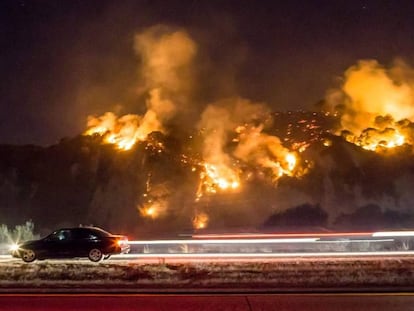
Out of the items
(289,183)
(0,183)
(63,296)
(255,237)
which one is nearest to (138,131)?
(0,183)

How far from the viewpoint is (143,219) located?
4256 centimetres

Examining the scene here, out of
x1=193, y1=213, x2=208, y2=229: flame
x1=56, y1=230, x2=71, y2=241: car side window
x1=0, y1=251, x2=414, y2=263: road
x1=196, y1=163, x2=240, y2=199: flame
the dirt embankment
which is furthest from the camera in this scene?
x1=196, y1=163, x2=240, y2=199: flame

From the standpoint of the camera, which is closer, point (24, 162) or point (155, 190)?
point (155, 190)

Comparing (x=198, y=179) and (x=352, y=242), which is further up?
(x=198, y=179)

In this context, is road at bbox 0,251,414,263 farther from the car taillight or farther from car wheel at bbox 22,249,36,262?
car wheel at bbox 22,249,36,262

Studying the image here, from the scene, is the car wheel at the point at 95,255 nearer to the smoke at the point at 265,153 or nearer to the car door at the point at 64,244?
the car door at the point at 64,244

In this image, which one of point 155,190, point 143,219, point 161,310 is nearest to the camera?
point 161,310

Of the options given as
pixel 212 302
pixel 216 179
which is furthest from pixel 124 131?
pixel 212 302

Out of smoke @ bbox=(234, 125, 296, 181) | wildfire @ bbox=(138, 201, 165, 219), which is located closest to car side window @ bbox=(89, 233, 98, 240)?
wildfire @ bbox=(138, 201, 165, 219)

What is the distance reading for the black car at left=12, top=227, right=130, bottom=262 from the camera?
21.2 metres

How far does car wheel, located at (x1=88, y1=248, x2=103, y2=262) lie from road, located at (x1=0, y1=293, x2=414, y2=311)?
7623 millimetres

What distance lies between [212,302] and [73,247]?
430 inches

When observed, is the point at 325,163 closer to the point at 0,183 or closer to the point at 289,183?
the point at 289,183

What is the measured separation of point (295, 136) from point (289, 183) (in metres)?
8.68
